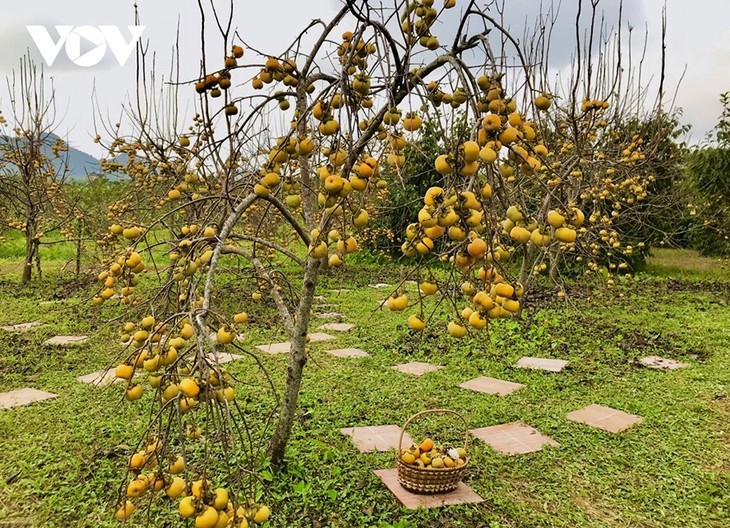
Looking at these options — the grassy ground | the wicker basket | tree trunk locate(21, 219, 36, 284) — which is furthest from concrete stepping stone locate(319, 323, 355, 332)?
tree trunk locate(21, 219, 36, 284)

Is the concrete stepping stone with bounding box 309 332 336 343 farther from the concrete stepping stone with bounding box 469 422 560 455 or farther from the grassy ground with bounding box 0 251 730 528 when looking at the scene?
the concrete stepping stone with bounding box 469 422 560 455

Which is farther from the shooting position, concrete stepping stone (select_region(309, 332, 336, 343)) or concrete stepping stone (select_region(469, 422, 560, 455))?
concrete stepping stone (select_region(309, 332, 336, 343))

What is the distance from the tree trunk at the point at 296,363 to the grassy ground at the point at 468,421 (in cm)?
11

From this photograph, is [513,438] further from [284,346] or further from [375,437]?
[284,346]

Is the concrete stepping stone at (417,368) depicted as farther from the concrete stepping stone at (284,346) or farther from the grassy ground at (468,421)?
the concrete stepping stone at (284,346)

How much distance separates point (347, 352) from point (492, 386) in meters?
1.28

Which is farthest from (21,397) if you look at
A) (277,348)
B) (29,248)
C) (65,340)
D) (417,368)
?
(29,248)

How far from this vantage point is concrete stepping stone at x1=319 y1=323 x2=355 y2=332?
5.11 m

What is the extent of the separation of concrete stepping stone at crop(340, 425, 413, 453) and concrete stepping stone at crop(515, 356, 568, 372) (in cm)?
155

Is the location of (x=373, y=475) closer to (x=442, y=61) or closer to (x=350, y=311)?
(x=442, y=61)

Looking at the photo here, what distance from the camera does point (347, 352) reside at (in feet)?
14.0

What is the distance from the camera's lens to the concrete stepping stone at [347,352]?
13.7 ft

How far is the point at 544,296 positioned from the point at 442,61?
5531 millimetres

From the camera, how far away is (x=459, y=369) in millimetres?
→ 3830
